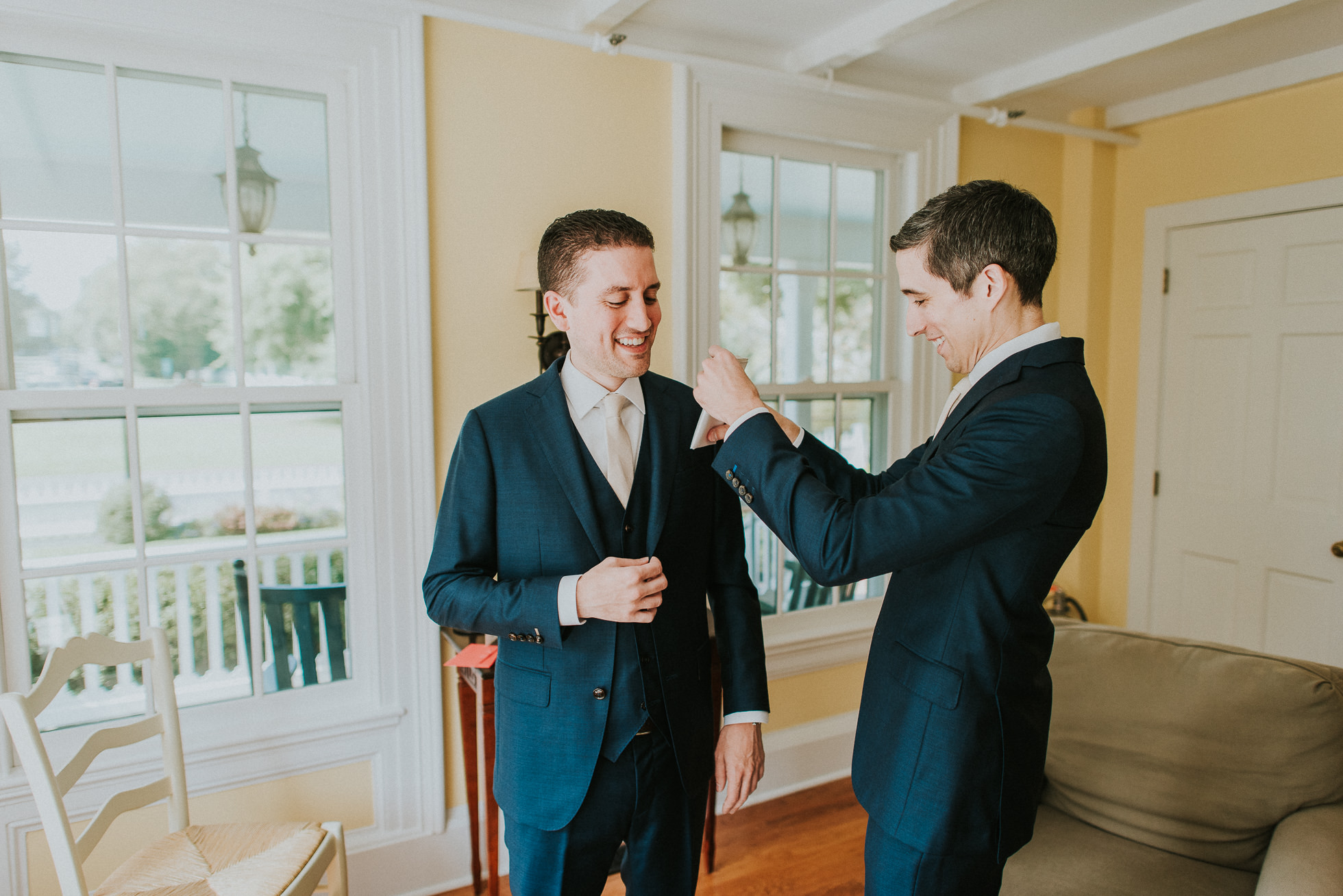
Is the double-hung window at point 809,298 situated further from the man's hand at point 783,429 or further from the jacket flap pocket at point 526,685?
the jacket flap pocket at point 526,685

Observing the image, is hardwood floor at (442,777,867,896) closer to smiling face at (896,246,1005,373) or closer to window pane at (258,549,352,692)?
window pane at (258,549,352,692)

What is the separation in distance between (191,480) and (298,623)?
1.64 feet

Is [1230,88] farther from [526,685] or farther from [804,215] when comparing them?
[526,685]

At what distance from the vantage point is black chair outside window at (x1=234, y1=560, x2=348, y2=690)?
7.42 feet

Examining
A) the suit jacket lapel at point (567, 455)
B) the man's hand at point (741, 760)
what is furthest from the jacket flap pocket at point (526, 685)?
the man's hand at point (741, 760)

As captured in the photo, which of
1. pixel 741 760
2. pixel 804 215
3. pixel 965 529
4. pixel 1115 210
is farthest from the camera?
pixel 1115 210

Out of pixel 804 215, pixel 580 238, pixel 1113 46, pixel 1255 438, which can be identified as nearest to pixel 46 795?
pixel 580 238

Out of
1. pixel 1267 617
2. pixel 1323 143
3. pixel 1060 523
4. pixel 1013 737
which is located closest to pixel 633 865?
pixel 1013 737

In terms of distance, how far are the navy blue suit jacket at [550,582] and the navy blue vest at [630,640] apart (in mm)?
10

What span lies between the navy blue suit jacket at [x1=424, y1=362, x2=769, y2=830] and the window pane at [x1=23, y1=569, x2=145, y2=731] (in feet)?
4.16

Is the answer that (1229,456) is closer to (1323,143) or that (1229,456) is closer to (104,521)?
(1323,143)

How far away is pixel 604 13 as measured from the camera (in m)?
2.23

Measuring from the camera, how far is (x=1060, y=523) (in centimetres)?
124

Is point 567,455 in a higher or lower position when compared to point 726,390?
lower
